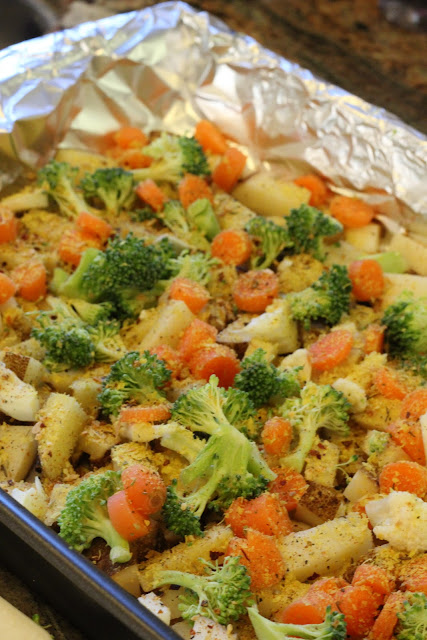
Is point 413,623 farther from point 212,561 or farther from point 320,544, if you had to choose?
point 212,561

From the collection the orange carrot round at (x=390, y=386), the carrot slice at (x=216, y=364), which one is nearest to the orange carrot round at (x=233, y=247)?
the carrot slice at (x=216, y=364)

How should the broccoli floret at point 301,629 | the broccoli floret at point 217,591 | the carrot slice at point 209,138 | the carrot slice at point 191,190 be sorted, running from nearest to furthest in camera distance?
the broccoli floret at point 301,629 < the broccoli floret at point 217,591 < the carrot slice at point 191,190 < the carrot slice at point 209,138

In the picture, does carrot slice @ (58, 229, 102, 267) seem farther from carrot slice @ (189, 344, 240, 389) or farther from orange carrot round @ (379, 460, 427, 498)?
orange carrot round @ (379, 460, 427, 498)

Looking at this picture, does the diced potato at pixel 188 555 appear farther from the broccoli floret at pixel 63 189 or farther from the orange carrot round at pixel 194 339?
the broccoli floret at pixel 63 189

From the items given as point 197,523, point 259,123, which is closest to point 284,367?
point 197,523

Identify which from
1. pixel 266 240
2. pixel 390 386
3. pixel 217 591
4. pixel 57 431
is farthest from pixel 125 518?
pixel 266 240

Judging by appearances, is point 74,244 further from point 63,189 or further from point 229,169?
point 229,169

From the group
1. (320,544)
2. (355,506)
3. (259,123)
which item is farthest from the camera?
(259,123)
